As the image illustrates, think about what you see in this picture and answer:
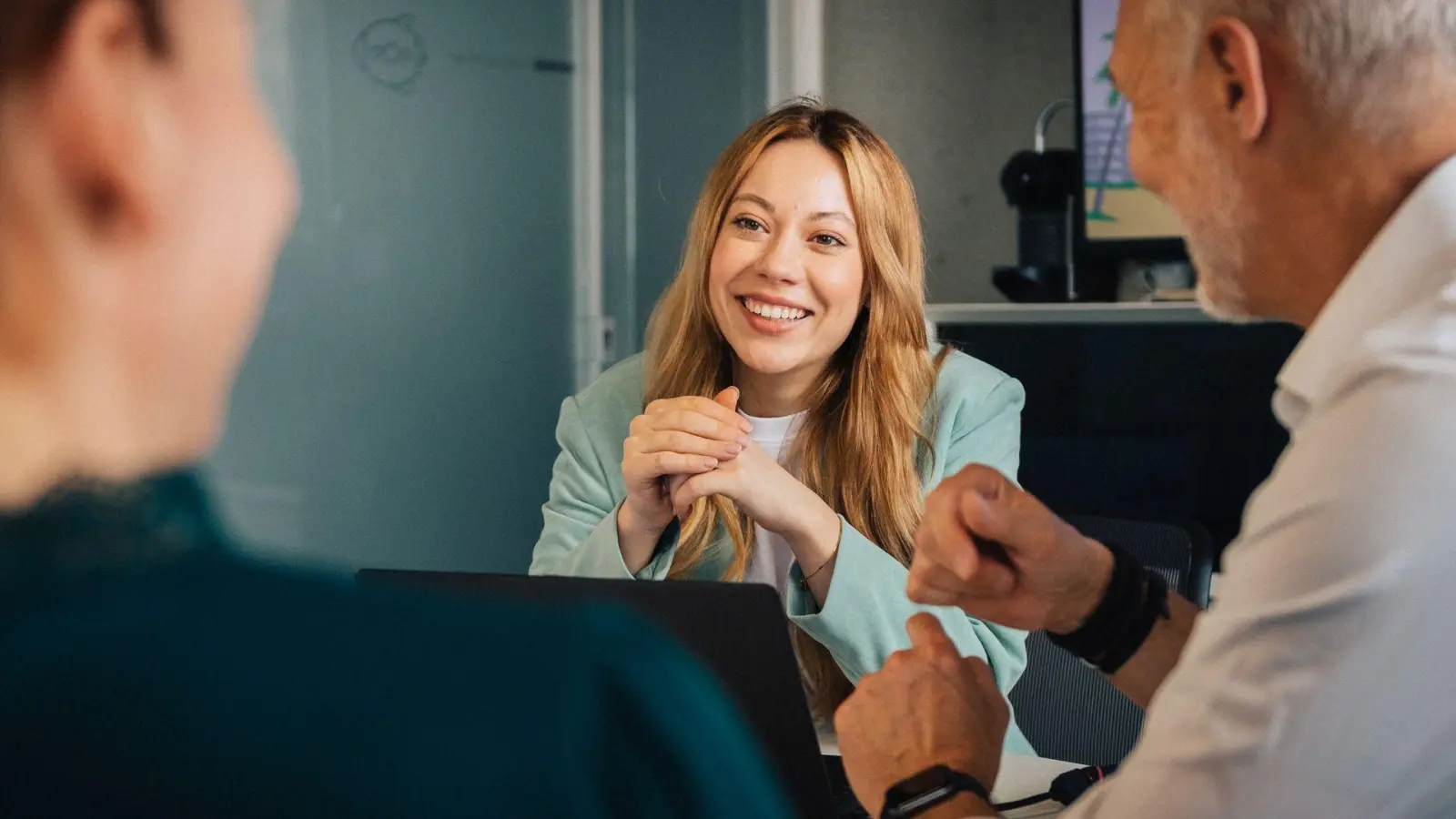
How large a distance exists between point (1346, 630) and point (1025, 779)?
17.3 inches

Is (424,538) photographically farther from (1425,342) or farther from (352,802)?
(1425,342)

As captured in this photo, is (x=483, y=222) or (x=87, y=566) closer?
(x=87, y=566)

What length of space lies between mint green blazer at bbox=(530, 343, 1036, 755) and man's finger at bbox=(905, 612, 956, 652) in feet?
0.98

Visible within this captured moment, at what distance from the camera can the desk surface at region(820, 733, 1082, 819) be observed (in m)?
0.87

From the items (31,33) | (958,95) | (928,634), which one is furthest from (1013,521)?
(958,95)

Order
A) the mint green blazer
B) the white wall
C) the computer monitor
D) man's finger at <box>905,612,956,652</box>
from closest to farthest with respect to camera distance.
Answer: man's finger at <box>905,612,956,652</box> < the mint green blazer < the computer monitor < the white wall

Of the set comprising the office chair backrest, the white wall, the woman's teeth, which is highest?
the white wall

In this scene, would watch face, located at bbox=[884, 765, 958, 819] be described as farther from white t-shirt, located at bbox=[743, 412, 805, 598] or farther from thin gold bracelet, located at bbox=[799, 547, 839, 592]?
white t-shirt, located at bbox=[743, 412, 805, 598]

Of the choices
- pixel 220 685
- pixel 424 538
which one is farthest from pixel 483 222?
pixel 220 685

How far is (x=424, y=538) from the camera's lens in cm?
147

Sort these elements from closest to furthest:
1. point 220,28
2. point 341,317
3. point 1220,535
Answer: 1. point 220,28
2. point 341,317
3. point 1220,535

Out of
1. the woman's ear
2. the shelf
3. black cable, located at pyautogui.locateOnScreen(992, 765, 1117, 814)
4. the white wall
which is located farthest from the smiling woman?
the white wall

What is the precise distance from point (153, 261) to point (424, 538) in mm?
729

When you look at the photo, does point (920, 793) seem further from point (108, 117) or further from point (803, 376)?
point (803, 376)
